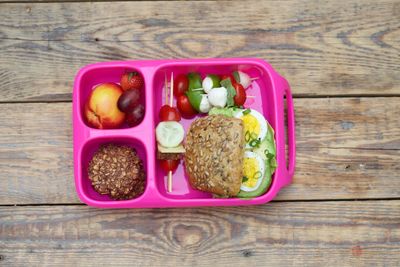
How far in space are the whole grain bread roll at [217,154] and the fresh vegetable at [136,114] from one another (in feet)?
0.47

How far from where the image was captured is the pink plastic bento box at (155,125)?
1.28 m

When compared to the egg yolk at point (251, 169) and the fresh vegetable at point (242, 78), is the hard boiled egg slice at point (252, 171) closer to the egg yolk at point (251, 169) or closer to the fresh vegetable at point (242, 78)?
the egg yolk at point (251, 169)

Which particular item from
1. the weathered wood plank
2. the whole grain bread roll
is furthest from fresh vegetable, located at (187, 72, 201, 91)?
the weathered wood plank

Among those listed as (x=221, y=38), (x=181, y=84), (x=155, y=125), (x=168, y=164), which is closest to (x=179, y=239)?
(x=168, y=164)

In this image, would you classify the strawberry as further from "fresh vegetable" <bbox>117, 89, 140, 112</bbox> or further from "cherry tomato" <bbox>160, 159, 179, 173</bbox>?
"cherry tomato" <bbox>160, 159, 179, 173</bbox>

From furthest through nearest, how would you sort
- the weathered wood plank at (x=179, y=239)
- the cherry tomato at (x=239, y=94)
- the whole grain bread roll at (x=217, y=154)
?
the weathered wood plank at (x=179, y=239) < the cherry tomato at (x=239, y=94) < the whole grain bread roll at (x=217, y=154)

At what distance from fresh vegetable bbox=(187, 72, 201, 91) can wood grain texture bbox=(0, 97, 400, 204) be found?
0.31 m

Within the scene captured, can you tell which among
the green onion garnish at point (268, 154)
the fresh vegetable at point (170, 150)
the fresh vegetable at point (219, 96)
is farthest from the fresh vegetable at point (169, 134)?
the green onion garnish at point (268, 154)

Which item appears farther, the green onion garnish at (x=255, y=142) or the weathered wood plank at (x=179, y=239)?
the weathered wood plank at (x=179, y=239)

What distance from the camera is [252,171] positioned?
1279 millimetres

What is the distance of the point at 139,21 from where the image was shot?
147cm

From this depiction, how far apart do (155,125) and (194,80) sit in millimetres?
160

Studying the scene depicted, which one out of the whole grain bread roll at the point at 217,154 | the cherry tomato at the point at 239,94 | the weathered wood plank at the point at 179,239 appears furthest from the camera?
the weathered wood plank at the point at 179,239

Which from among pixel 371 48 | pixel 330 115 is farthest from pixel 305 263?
pixel 371 48
